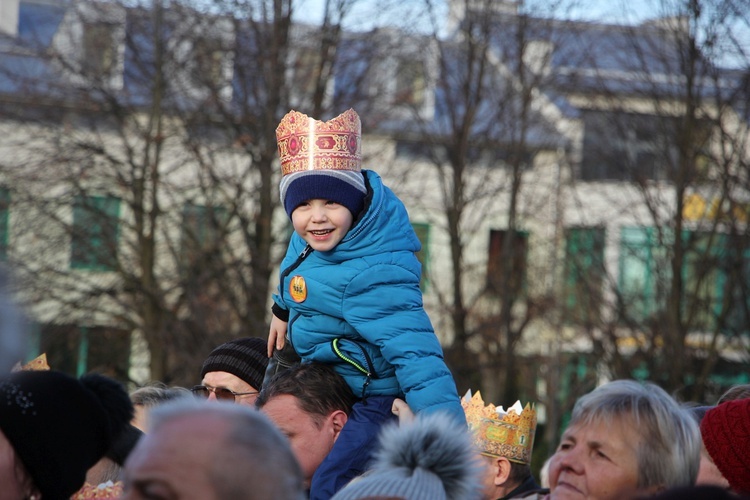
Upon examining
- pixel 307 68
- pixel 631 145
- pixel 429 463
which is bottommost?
pixel 429 463

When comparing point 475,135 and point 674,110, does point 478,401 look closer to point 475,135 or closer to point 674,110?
point 674,110

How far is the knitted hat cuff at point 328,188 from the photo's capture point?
4.49 metres

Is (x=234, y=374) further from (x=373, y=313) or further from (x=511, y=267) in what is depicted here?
(x=511, y=267)

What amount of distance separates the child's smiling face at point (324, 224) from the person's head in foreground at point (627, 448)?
116 cm

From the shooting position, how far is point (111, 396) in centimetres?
329

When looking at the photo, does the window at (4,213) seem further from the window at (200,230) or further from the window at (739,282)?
the window at (739,282)

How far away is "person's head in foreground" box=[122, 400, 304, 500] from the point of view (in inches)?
98.0

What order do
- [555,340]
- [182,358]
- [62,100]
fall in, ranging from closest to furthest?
[182,358]
[62,100]
[555,340]

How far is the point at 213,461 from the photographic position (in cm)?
249

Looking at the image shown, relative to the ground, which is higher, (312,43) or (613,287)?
(312,43)

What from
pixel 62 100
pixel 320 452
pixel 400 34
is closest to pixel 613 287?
pixel 400 34

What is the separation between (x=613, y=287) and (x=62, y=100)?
27.2ft

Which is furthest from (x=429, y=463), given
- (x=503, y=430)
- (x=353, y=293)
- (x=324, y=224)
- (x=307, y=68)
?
(x=307, y=68)

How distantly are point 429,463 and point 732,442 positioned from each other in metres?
1.74
